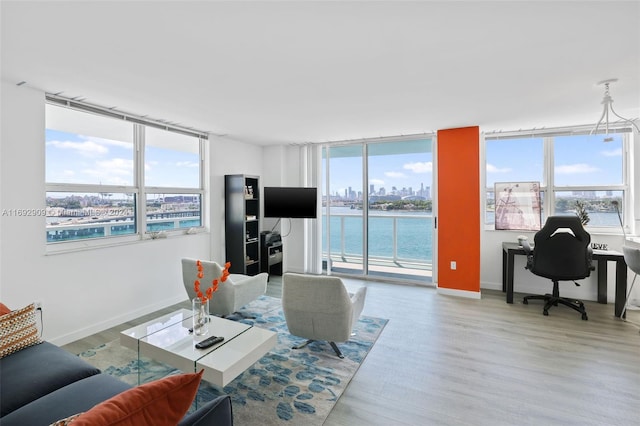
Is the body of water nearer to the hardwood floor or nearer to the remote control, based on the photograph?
the hardwood floor

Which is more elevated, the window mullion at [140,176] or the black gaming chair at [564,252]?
the window mullion at [140,176]

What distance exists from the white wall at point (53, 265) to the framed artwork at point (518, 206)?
4747 mm

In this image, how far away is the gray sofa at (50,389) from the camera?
1294 mm

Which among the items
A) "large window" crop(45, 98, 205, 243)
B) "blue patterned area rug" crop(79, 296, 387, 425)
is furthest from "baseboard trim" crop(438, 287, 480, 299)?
"large window" crop(45, 98, 205, 243)

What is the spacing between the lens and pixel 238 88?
2.73m

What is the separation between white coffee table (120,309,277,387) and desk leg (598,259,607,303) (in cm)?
439

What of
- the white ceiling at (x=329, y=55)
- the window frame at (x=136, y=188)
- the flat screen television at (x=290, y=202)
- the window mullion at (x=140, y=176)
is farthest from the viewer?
the flat screen television at (x=290, y=202)

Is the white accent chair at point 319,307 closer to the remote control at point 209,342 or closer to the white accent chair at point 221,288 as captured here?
the remote control at point 209,342

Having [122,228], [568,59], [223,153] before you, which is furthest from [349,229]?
[568,59]

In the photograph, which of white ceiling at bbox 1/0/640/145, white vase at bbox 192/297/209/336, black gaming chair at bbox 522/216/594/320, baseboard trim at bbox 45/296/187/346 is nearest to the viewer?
white ceiling at bbox 1/0/640/145

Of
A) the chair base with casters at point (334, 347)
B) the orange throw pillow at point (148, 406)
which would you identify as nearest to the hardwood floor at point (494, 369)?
the chair base with casters at point (334, 347)

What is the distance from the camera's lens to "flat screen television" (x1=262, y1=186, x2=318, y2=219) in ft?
16.9

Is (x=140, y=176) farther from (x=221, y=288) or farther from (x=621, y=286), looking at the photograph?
(x=621, y=286)

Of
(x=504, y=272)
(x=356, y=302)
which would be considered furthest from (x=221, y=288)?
(x=504, y=272)
